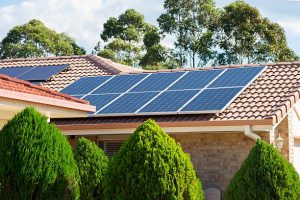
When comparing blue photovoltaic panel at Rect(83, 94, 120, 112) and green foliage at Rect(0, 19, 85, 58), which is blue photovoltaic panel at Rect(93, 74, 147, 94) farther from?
green foliage at Rect(0, 19, 85, 58)

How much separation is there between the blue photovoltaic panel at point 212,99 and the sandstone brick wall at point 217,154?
0.73 metres

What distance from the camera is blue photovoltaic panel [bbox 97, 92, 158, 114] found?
19562mm

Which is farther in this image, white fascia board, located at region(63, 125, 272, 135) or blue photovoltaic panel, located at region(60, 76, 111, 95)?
blue photovoltaic panel, located at region(60, 76, 111, 95)

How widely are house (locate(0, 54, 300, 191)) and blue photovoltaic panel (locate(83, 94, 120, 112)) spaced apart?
1.94ft

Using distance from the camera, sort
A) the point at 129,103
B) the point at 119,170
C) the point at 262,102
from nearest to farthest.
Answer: the point at 119,170, the point at 262,102, the point at 129,103

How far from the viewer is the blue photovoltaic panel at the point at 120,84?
21422 millimetres

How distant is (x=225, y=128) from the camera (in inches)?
696

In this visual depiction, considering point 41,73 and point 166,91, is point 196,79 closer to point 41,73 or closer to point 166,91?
point 166,91

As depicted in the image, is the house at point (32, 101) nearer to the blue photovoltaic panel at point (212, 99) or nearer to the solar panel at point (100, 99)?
the blue photovoltaic panel at point (212, 99)

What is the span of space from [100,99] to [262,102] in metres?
4.88

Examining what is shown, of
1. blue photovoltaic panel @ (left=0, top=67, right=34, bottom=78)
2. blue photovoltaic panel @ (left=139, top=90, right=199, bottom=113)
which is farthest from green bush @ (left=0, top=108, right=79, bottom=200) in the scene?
blue photovoltaic panel @ (left=0, top=67, right=34, bottom=78)

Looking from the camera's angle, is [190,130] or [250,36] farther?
[250,36]

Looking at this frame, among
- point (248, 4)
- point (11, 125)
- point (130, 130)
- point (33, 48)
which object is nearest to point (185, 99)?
point (130, 130)

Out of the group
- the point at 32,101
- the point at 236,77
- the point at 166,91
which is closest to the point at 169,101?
the point at 166,91
